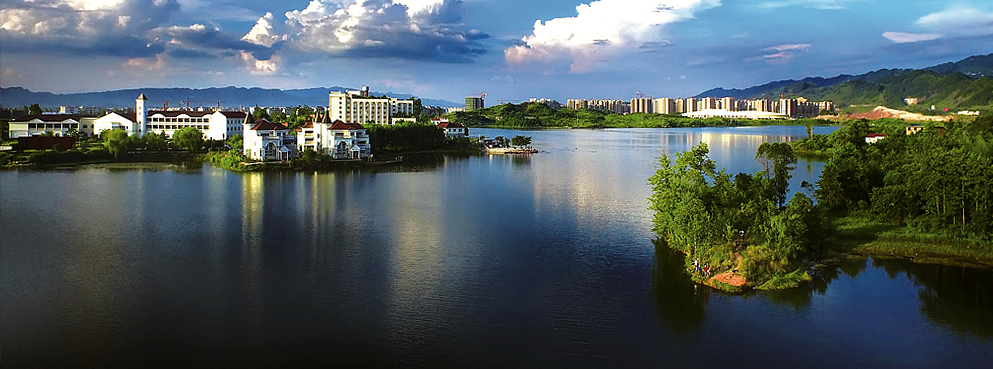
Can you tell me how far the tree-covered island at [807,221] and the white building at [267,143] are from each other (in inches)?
426

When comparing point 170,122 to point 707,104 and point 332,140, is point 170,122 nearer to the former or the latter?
point 332,140

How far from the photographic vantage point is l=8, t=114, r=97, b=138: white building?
1927 cm

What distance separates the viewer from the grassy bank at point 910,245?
22.8 ft

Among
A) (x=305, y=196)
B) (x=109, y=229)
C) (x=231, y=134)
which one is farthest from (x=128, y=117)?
(x=109, y=229)

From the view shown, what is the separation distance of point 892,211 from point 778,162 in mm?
1834

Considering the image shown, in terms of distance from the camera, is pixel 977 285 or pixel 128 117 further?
pixel 128 117

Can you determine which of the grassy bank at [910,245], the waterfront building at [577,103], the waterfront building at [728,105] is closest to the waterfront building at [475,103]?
the waterfront building at [577,103]

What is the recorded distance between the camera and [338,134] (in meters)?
17.5

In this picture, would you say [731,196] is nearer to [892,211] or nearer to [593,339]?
[892,211]

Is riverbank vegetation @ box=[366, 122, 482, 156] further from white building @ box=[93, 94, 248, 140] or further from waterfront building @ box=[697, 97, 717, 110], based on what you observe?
waterfront building @ box=[697, 97, 717, 110]

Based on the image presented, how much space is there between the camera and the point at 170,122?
2153 centimetres

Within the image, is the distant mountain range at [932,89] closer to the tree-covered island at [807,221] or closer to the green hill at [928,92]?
the green hill at [928,92]

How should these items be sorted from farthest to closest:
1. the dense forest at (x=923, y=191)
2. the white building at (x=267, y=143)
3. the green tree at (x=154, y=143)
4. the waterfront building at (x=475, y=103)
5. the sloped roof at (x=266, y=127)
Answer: the waterfront building at (x=475, y=103) < the green tree at (x=154, y=143) < the sloped roof at (x=266, y=127) < the white building at (x=267, y=143) < the dense forest at (x=923, y=191)

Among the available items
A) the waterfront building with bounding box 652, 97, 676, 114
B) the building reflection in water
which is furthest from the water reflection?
the waterfront building with bounding box 652, 97, 676, 114
